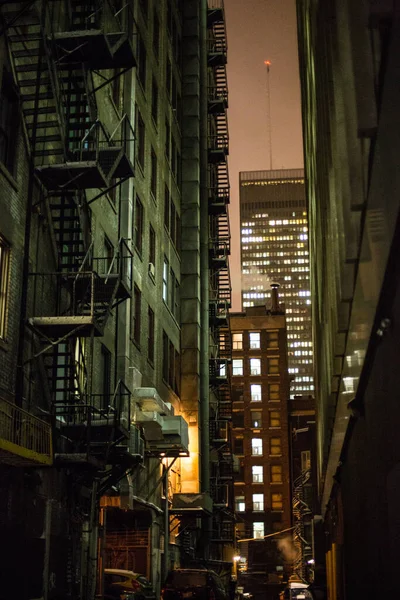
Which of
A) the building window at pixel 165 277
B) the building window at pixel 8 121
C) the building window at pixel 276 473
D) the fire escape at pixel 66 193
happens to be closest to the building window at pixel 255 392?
the building window at pixel 276 473

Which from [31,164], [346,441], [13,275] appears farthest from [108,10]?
[346,441]

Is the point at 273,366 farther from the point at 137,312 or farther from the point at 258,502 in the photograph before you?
the point at 137,312

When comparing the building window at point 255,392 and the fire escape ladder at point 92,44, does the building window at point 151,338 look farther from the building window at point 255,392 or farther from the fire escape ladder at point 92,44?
the building window at point 255,392

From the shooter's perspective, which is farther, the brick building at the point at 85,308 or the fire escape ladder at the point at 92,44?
the fire escape ladder at the point at 92,44

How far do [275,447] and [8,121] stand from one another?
253 ft

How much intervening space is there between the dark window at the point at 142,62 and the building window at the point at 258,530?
64583 millimetres

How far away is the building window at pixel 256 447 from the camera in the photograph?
89500mm

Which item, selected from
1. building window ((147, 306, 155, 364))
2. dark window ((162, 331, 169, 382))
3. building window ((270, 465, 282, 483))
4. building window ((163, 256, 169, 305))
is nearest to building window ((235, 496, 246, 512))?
building window ((270, 465, 282, 483))

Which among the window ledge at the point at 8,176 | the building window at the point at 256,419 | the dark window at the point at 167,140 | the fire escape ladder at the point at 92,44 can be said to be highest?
the dark window at the point at 167,140

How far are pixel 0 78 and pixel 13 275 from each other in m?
3.84

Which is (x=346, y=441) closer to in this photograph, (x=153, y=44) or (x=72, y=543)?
(x=72, y=543)

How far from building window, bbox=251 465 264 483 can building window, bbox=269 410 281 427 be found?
210 inches

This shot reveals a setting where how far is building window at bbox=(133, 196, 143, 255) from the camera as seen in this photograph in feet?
96.8

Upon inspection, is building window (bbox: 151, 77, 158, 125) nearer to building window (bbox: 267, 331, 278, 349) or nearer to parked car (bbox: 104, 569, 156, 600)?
parked car (bbox: 104, 569, 156, 600)
